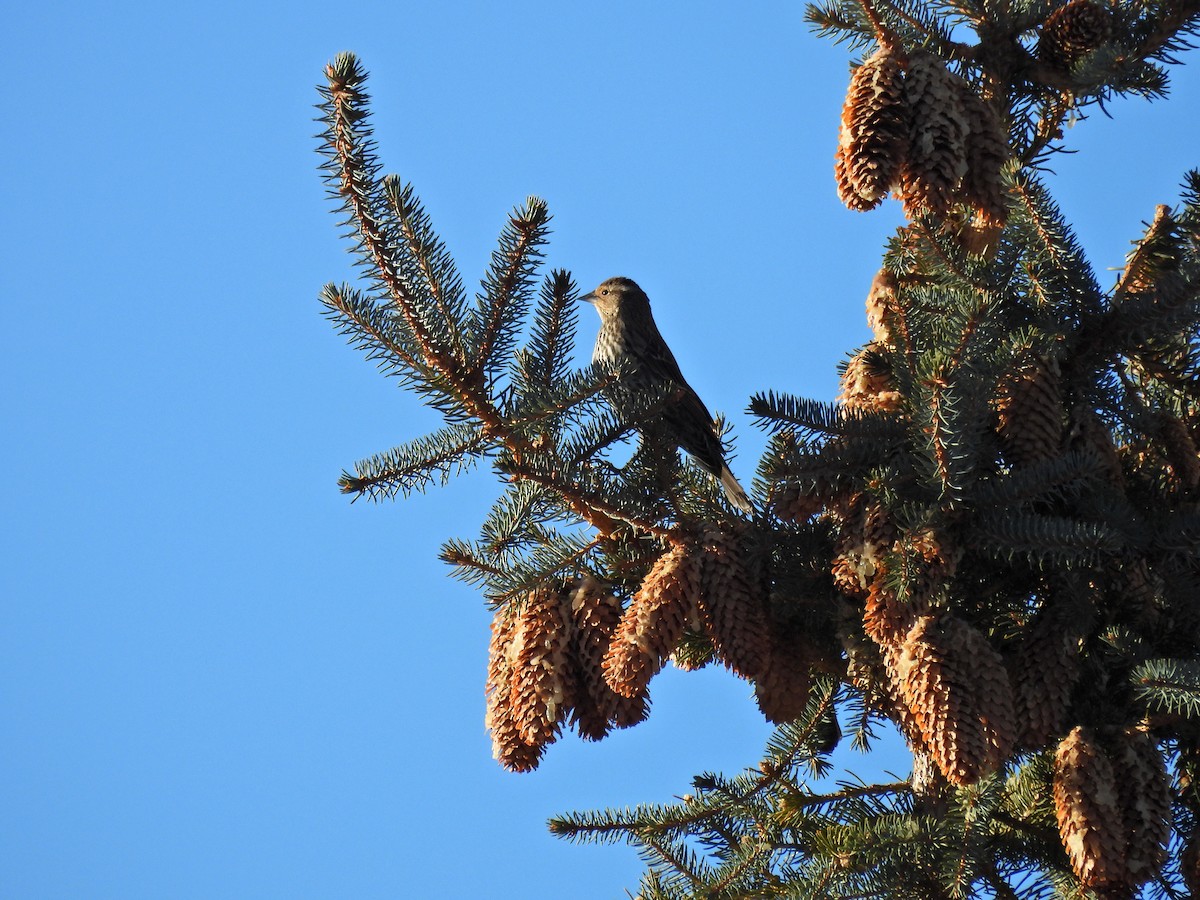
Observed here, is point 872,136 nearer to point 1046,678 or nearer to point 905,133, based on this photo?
point 905,133

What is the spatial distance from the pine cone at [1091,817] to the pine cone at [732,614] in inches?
26.3

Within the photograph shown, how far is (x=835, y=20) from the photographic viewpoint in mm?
3451

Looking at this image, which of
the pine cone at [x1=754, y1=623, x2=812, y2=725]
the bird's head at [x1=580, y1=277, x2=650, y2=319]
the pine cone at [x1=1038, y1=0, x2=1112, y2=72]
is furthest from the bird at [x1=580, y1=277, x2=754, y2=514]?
the pine cone at [x1=1038, y1=0, x2=1112, y2=72]

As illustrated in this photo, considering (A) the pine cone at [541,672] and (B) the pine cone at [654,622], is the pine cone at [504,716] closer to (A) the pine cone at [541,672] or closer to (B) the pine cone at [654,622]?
(A) the pine cone at [541,672]

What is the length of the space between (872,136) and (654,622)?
1.21 metres

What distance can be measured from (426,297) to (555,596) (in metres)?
0.76

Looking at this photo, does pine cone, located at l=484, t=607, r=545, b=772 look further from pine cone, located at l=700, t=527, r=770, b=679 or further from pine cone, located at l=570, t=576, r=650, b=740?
pine cone, located at l=700, t=527, r=770, b=679

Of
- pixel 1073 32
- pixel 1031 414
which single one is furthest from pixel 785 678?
pixel 1073 32

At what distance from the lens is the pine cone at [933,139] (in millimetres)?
2842

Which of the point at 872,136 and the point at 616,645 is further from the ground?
the point at 872,136

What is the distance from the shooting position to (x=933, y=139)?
284 centimetres

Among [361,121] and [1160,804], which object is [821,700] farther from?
[361,121]

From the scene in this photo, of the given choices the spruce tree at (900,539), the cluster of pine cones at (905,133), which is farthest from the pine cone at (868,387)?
the cluster of pine cones at (905,133)

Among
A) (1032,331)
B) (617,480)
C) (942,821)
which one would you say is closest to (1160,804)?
(942,821)
